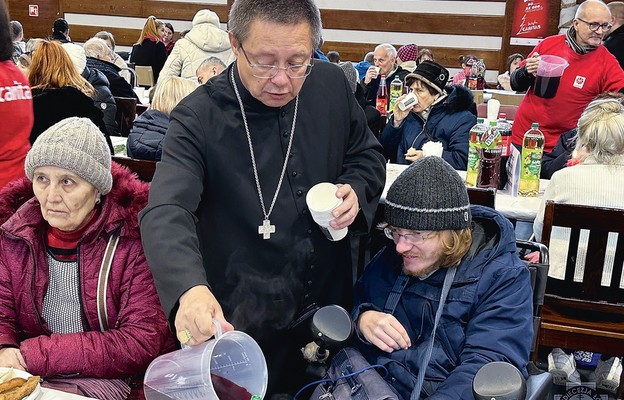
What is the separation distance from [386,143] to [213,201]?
112 inches

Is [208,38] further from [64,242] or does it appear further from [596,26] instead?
[64,242]

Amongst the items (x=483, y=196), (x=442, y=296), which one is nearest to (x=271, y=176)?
(x=442, y=296)

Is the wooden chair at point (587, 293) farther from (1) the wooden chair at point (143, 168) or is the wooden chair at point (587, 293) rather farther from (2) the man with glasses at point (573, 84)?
(2) the man with glasses at point (573, 84)

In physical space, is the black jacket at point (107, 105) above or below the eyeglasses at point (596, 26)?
below

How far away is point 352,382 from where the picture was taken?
5.52ft

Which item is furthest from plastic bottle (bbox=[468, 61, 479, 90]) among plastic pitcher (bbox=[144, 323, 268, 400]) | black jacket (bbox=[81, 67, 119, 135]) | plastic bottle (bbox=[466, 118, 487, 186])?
plastic pitcher (bbox=[144, 323, 268, 400])

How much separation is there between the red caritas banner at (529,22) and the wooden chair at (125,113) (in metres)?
7.08

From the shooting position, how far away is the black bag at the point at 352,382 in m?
1.61

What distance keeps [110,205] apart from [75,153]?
0.58 ft

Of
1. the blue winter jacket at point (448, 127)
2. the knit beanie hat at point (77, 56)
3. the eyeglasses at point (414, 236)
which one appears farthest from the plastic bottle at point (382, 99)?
the eyeglasses at point (414, 236)

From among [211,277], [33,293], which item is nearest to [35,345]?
[33,293]

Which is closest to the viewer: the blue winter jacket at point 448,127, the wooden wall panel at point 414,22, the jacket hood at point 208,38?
the blue winter jacket at point 448,127

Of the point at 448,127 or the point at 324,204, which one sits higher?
the point at 324,204

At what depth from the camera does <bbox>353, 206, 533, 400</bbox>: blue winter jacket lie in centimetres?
173
